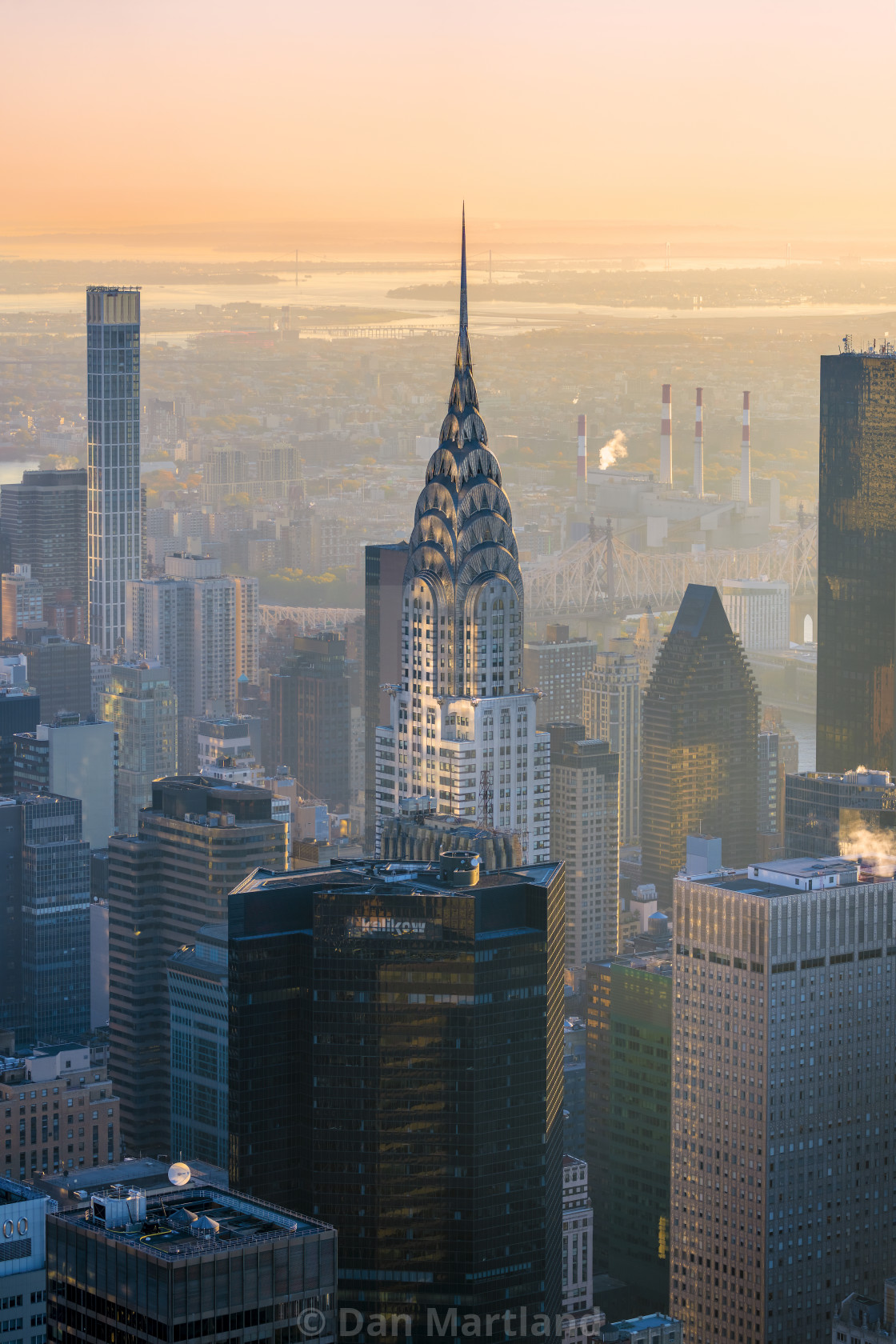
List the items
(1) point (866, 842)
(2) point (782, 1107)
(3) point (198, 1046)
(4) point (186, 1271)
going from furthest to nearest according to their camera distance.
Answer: (1) point (866, 842)
(3) point (198, 1046)
(2) point (782, 1107)
(4) point (186, 1271)

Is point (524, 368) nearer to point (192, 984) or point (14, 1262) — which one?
point (192, 984)

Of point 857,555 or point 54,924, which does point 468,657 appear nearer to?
point 54,924

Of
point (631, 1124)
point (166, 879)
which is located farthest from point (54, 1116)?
point (631, 1124)

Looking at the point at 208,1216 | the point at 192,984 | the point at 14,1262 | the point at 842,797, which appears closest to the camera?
the point at 208,1216

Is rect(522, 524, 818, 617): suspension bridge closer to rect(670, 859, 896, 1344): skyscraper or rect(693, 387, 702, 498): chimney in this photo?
rect(693, 387, 702, 498): chimney

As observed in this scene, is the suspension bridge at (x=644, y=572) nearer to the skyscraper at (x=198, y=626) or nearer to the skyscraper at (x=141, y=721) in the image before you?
the skyscraper at (x=141, y=721)

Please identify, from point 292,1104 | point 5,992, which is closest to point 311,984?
point 292,1104
